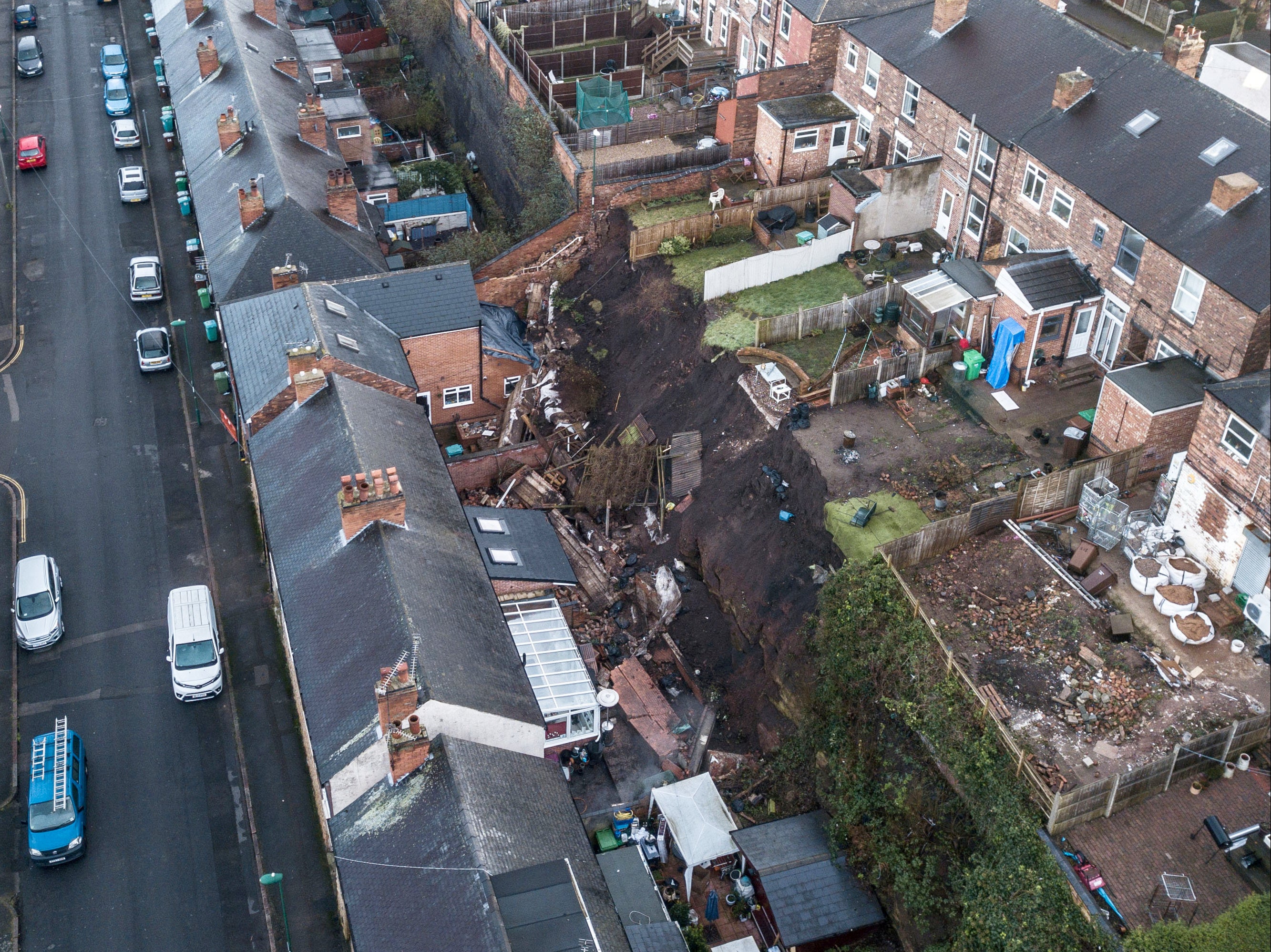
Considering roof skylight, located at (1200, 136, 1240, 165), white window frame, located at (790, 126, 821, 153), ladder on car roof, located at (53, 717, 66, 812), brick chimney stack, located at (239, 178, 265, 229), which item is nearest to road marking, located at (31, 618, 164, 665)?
ladder on car roof, located at (53, 717, 66, 812)

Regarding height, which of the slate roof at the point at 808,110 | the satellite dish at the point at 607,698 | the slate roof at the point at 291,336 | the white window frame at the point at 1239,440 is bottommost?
the satellite dish at the point at 607,698

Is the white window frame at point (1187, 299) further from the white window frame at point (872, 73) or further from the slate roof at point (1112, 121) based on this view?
the white window frame at point (872, 73)

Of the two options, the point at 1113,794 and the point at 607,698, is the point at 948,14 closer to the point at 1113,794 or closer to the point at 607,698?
the point at 607,698

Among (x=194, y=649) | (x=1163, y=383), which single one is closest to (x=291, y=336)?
(x=194, y=649)

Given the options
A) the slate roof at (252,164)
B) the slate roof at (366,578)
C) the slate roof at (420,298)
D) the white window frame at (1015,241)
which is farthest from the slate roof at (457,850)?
the white window frame at (1015,241)

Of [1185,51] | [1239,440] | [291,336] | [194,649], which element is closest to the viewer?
[1239,440]

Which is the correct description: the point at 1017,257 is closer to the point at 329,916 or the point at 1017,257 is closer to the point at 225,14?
the point at 329,916
